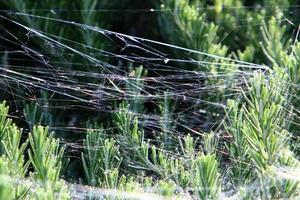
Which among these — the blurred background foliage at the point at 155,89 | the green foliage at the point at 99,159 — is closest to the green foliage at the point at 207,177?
the blurred background foliage at the point at 155,89

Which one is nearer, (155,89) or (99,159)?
(99,159)

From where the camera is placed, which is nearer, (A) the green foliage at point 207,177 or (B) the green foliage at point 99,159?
(A) the green foliage at point 207,177

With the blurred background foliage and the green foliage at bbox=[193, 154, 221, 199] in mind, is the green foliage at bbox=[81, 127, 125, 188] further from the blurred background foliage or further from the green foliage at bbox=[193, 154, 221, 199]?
the green foliage at bbox=[193, 154, 221, 199]

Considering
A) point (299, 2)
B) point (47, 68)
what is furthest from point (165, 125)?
point (299, 2)

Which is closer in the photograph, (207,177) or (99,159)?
(207,177)

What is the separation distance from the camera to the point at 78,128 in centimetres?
142

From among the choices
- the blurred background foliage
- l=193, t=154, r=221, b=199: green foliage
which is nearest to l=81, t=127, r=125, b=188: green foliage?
the blurred background foliage

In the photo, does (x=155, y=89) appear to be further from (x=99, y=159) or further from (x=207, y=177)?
(x=207, y=177)

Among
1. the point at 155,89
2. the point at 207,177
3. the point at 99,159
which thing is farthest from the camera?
the point at 155,89

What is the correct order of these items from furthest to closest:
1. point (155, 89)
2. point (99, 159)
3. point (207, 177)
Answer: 1. point (155, 89)
2. point (99, 159)
3. point (207, 177)

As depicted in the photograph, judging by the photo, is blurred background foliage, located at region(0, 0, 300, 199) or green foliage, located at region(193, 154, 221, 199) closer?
green foliage, located at region(193, 154, 221, 199)

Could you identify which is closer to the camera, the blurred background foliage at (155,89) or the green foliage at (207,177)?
the green foliage at (207,177)

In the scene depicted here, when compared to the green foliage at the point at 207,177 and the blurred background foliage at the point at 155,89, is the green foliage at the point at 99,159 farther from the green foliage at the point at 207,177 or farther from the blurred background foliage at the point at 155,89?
the green foliage at the point at 207,177

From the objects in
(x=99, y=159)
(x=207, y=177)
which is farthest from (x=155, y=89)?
(x=207, y=177)
